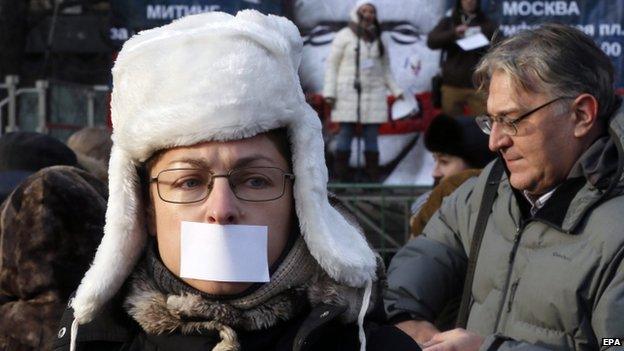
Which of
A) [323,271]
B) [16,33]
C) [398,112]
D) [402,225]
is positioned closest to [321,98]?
[398,112]

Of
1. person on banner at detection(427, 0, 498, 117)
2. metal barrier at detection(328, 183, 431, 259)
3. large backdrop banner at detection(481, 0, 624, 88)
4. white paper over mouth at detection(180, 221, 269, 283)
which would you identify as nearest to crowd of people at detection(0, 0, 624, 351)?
white paper over mouth at detection(180, 221, 269, 283)

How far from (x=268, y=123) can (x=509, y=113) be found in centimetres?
122

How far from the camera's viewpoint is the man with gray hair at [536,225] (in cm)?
289

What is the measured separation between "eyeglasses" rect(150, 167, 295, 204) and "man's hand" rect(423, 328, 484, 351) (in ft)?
3.33

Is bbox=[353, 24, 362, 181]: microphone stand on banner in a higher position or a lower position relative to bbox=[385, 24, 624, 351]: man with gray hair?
lower

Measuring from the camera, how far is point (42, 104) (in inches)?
403

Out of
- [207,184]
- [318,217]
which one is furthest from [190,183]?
[318,217]

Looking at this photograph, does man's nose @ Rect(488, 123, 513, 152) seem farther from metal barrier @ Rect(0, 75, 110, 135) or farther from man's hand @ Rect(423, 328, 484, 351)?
metal barrier @ Rect(0, 75, 110, 135)

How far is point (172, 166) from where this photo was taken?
6.88 ft

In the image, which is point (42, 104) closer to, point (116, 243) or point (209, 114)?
point (116, 243)

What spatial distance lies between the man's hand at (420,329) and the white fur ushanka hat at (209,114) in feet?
3.57

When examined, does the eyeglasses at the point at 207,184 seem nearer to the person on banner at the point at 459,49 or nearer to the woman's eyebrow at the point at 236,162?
the woman's eyebrow at the point at 236,162

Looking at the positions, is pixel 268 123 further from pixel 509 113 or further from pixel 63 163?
pixel 63 163

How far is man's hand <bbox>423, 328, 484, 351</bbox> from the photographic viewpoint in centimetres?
296
